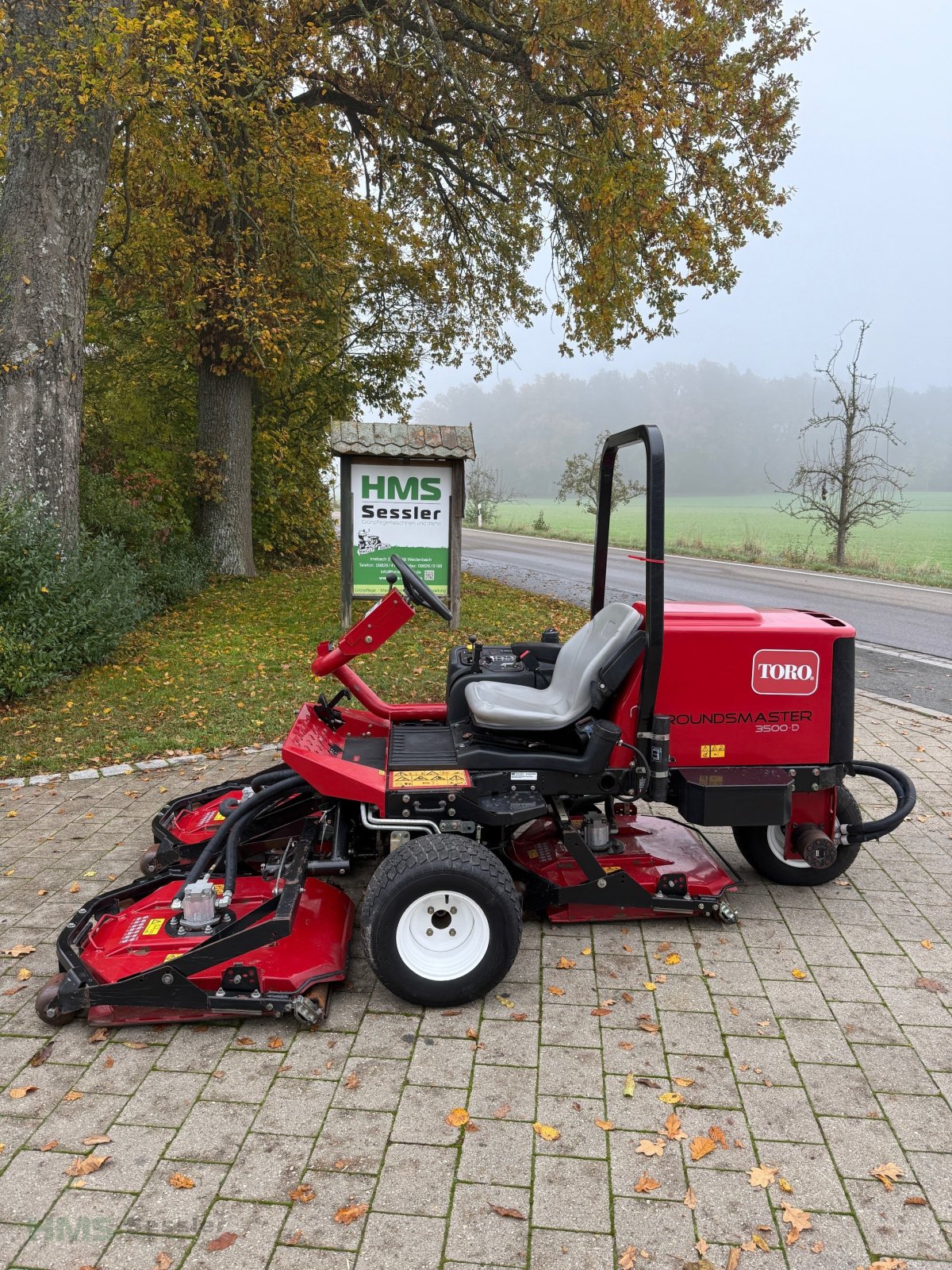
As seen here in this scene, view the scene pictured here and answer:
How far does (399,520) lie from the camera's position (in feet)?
33.2

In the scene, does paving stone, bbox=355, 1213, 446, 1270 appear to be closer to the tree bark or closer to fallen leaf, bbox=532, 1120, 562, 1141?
fallen leaf, bbox=532, 1120, 562, 1141

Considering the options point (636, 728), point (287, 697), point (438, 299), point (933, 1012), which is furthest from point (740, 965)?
point (438, 299)

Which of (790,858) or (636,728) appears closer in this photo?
(636,728)

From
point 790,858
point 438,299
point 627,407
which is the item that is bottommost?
point 790,858

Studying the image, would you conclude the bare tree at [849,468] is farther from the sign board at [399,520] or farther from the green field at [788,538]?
the sign board at [399,520]

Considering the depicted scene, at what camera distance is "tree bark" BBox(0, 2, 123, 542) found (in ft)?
26.7

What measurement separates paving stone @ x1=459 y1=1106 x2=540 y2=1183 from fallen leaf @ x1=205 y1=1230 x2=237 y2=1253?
2.05ft

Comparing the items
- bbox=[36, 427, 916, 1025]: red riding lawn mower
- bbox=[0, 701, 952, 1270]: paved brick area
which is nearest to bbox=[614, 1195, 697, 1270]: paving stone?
bbox=[0, 701, 952, 1270]: paved brick area

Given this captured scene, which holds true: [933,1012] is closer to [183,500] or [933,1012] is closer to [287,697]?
[287,697]

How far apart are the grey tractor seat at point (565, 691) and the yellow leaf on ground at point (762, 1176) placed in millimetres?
1722

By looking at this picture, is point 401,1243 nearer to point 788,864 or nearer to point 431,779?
point 431,779

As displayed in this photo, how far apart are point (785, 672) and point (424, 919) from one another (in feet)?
5.88

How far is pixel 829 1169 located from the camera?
256cm

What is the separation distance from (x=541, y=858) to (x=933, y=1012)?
1.62 meters
